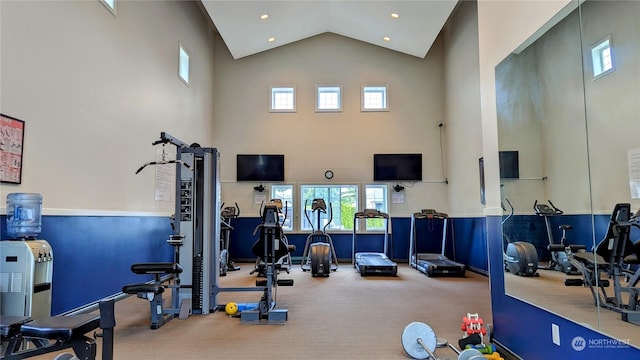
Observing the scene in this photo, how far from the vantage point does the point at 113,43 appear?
4.95m

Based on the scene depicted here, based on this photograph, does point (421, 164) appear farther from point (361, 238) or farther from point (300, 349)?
point (300, 349)

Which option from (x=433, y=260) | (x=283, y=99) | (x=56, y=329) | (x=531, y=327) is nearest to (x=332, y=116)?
(x=283, y=99)

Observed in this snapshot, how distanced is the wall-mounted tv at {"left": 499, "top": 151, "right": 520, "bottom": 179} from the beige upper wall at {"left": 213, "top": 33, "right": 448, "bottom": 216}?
6395 mm

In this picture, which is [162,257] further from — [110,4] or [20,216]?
[110,4]

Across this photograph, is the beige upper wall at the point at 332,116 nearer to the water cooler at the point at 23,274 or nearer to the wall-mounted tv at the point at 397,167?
the wall-mounted tv at the point at 397,167

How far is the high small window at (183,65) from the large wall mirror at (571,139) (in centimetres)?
629

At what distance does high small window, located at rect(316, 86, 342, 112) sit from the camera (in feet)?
31.3

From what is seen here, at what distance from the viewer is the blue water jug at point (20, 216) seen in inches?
121

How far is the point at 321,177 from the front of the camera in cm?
938

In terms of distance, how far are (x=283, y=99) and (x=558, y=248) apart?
802cm

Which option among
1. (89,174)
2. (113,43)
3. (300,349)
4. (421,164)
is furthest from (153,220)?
(421,164)

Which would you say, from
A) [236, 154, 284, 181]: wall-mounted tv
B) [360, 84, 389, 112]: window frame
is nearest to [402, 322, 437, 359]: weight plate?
[236, 154, 284, 181]: wall-mounted tv

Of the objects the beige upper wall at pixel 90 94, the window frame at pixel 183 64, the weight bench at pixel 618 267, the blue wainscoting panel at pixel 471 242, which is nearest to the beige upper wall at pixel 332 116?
the blue wainscoting panel at pixel 471 242

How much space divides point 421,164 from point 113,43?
279 inches
